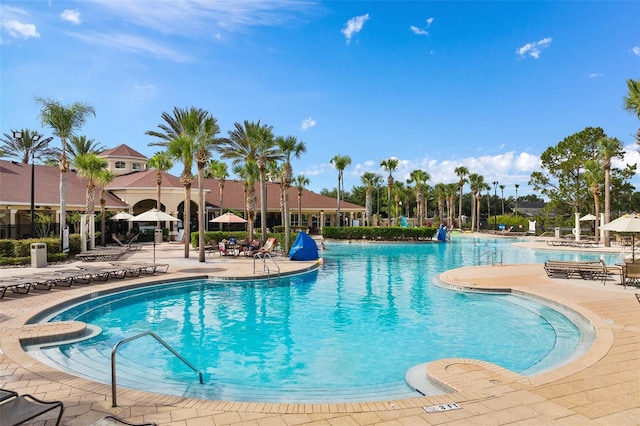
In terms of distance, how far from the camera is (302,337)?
30.5ft

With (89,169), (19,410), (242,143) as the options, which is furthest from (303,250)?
(19,410)

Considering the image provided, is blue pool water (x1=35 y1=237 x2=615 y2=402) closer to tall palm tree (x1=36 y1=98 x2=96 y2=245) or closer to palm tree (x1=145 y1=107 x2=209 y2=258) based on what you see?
palm tree (x1=145 y1=107 x2=209 y2=258)

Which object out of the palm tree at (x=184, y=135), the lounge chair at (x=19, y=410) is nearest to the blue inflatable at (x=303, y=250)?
the palm tree at (x=184, y=135)

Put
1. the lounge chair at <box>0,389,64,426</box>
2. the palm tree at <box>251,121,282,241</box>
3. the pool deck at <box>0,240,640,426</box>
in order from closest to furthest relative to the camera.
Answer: the lounge chair at <box>0,389,64,426</box>
the pool deck at <box>0,240,640,426</box>
the palm tree at <box>251,121,282,241</box>

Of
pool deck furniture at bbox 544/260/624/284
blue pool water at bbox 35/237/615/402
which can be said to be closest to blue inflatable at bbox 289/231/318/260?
blue pool water at bbox 35/237/615/402

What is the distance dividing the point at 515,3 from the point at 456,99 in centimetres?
1575

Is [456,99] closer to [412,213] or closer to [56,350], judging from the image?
[56,350]

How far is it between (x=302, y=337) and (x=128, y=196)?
34269 millimetres

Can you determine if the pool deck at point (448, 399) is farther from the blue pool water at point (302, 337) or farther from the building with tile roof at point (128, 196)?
the building with tile roof at point (128, 196)

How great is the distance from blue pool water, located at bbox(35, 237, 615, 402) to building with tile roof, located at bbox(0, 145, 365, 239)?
1891cm

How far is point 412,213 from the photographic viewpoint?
93.1 meters

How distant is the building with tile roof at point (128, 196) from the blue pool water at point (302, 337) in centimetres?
1891

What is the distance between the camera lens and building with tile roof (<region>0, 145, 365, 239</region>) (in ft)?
90.2

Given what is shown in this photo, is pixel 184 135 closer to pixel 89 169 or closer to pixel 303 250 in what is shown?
pixel 303 250
